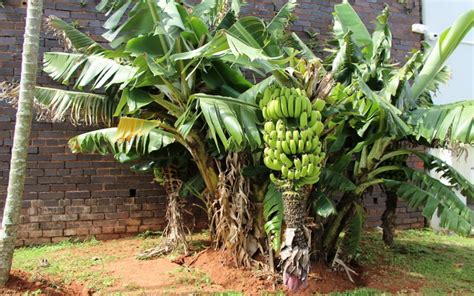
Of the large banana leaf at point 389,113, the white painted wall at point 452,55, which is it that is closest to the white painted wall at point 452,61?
the white painted wall at point 452,55

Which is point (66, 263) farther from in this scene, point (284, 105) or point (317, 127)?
point (317, 127)

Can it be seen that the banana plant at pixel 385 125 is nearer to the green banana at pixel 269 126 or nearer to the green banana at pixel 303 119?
the green banana at pixel 303 119

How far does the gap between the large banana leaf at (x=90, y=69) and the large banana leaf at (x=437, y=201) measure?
3053mm

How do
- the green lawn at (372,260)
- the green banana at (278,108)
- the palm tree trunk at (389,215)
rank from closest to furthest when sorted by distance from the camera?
1. the green banana at (278,108)
2. the green lawn at (372,260)
3. the palm tree trunk at (389,215)

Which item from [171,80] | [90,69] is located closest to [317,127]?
[171,80]

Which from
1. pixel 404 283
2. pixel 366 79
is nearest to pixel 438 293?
pixel 404 283

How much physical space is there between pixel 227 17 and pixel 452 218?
124 inches

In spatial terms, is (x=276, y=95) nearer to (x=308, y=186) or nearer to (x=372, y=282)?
(x=308, y=186)

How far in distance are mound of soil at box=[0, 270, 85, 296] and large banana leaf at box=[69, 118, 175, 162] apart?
1390 millimetres

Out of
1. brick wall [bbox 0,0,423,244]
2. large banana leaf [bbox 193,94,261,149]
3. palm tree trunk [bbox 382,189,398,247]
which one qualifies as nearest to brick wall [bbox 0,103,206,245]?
brick wall [bbox 0,0,423,244]

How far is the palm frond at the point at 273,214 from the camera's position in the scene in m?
4.00

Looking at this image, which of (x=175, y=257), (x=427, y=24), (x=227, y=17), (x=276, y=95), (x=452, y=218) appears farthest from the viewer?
(x=427, y=24)

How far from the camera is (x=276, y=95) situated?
378 centimetres

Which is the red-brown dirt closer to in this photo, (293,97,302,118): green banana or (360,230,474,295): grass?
(360,230,474,295): grass
